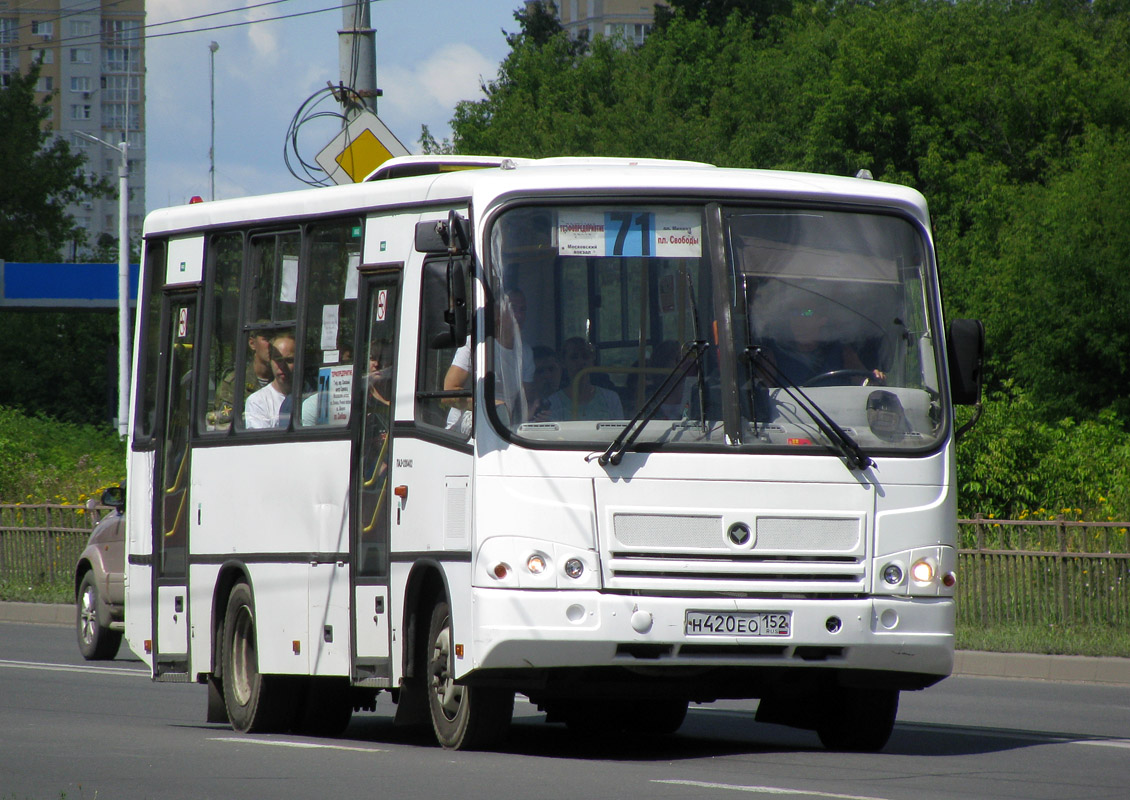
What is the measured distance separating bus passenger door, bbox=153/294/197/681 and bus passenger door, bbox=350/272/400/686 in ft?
7.19

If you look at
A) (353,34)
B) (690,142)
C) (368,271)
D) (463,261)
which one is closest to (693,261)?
(463,261)

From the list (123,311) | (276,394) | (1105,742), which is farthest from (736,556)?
(123,311)

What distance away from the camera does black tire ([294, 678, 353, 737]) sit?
11.9 m

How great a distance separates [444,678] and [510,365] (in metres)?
1.60

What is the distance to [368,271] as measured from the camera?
1082cm

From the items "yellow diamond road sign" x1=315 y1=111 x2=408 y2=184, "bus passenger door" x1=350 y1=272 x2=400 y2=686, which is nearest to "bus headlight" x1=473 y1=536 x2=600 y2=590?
"bus passenger door" x1=350 y1=272 x2=400 y2=686

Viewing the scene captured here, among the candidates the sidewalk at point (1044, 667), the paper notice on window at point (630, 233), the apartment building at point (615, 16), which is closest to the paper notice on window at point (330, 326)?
the paper notice on window at point (630, 233)

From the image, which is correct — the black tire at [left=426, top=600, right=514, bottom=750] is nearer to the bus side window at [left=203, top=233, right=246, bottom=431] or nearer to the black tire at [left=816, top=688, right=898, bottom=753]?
the black tire at [left=816, top=688, right=898, bottom=753]

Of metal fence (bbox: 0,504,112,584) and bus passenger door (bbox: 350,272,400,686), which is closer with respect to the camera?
bus passenger door (bbox: 350,272,400,686)

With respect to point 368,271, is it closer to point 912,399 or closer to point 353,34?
point 912,399

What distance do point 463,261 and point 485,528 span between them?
4.23ft

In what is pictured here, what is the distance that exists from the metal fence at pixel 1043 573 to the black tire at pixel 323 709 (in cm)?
809

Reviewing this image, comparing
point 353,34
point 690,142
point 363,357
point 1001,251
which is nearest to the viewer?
point 363,357

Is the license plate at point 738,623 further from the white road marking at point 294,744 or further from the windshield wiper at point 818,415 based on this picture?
the white road marking at point 294,744
